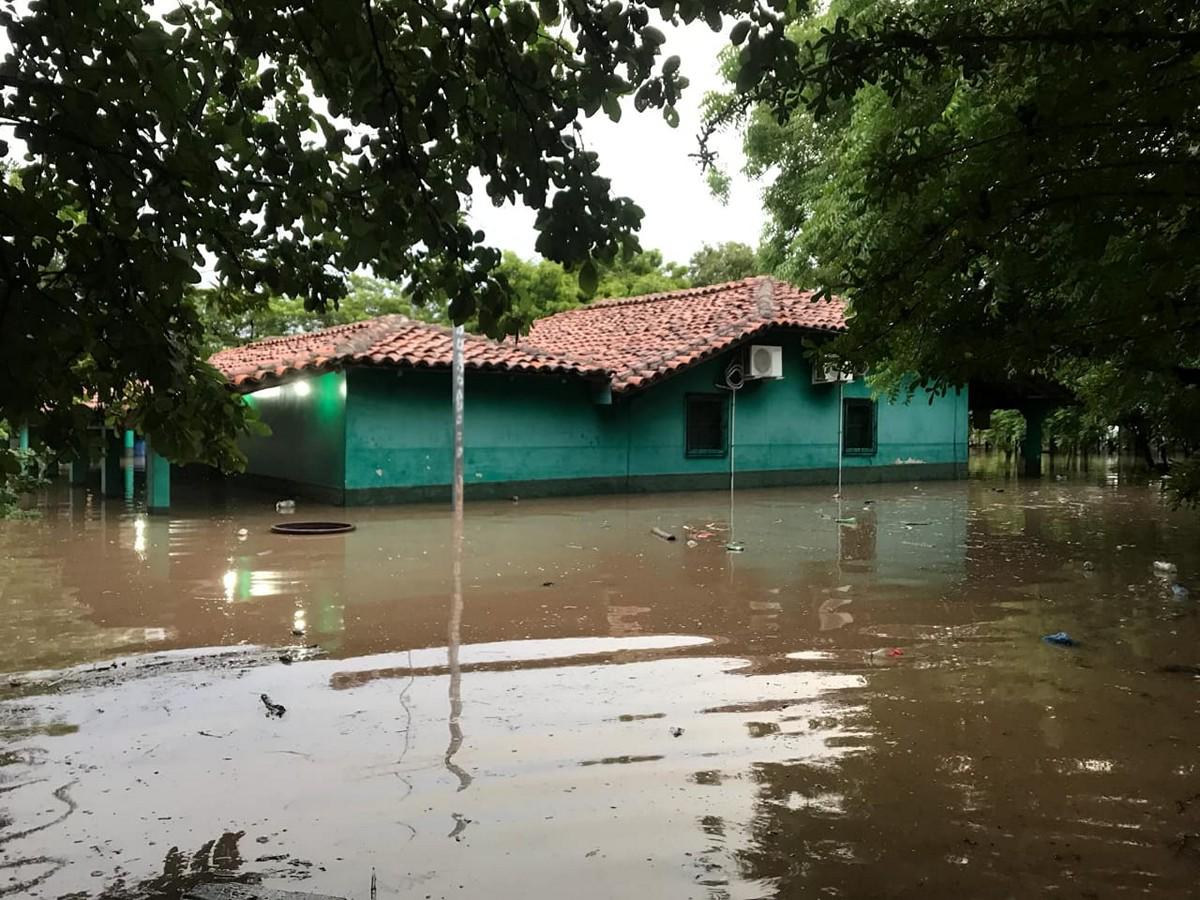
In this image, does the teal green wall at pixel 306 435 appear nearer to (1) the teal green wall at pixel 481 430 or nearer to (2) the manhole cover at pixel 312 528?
(1) the teal green wall at pixel 481 430

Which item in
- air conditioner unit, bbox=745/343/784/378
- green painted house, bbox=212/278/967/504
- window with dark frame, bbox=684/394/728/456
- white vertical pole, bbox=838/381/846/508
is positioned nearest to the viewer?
green painted house, bbox=212/278/967/504

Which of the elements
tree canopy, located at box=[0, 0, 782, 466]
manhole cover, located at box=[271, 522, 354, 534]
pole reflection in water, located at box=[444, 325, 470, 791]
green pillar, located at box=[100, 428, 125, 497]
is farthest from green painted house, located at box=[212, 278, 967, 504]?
tree canopy, located at box=[0, 0, 782, 466]

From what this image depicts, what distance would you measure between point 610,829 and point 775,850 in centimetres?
60

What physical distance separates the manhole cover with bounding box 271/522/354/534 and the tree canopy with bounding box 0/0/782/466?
8.18m

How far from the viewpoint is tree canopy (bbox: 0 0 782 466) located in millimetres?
2576

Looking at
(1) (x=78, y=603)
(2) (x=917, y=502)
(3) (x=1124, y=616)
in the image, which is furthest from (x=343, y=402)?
(3) (x=1124, y=616)

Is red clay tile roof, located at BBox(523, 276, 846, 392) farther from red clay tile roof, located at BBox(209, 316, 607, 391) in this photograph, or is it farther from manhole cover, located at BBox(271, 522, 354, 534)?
manhole cover, located at BBox(271, 522, 354, 534)

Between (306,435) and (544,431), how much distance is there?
4315 millimetres

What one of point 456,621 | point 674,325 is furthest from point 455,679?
point 674,325

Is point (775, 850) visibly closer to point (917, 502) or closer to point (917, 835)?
point (917, 835)

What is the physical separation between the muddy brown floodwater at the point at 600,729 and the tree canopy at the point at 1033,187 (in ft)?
6.07

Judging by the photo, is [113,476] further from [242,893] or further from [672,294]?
[242,893]

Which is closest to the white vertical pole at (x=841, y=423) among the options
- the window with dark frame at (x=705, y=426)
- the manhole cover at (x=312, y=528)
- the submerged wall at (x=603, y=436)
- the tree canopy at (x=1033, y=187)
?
the submerged wall at (x=603, y=436)

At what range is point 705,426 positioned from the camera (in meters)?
19.0
